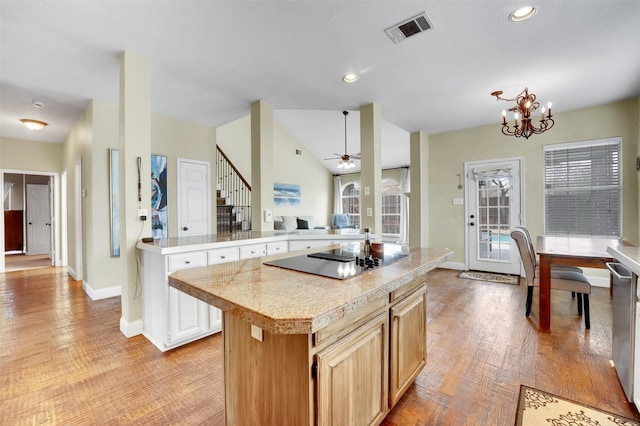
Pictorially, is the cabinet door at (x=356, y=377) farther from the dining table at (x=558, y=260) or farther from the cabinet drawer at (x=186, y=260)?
the dining table at (x=558, y=260)

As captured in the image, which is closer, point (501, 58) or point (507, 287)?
point (501, 58)

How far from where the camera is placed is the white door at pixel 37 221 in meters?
7.48

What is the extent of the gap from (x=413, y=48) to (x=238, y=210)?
505cm

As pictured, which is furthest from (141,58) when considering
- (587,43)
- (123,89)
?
(587,43)

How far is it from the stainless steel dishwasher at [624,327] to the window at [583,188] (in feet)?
9.90

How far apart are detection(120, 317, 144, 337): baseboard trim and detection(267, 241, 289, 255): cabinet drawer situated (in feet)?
4.54

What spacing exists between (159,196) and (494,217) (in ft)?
18.3

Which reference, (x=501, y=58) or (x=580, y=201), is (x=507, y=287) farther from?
(x=501, y=58)

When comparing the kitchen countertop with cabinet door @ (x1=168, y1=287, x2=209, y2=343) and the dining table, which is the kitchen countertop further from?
cabinet door @ (x1=168, y1=287, x2=209, y2=343)

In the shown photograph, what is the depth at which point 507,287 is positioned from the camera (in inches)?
161

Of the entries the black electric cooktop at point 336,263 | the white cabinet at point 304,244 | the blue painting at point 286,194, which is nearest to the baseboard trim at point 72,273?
the white cabinet at point 304,244

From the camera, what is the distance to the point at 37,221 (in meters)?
7.57

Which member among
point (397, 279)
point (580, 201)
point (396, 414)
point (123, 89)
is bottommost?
point (396, 414)

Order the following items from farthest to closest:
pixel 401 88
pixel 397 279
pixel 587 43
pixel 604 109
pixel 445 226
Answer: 1. pixel 445 226
2. pixel 604 109
3. pixel 401 88
4. pixel 587 43
5. pixel 397 279
